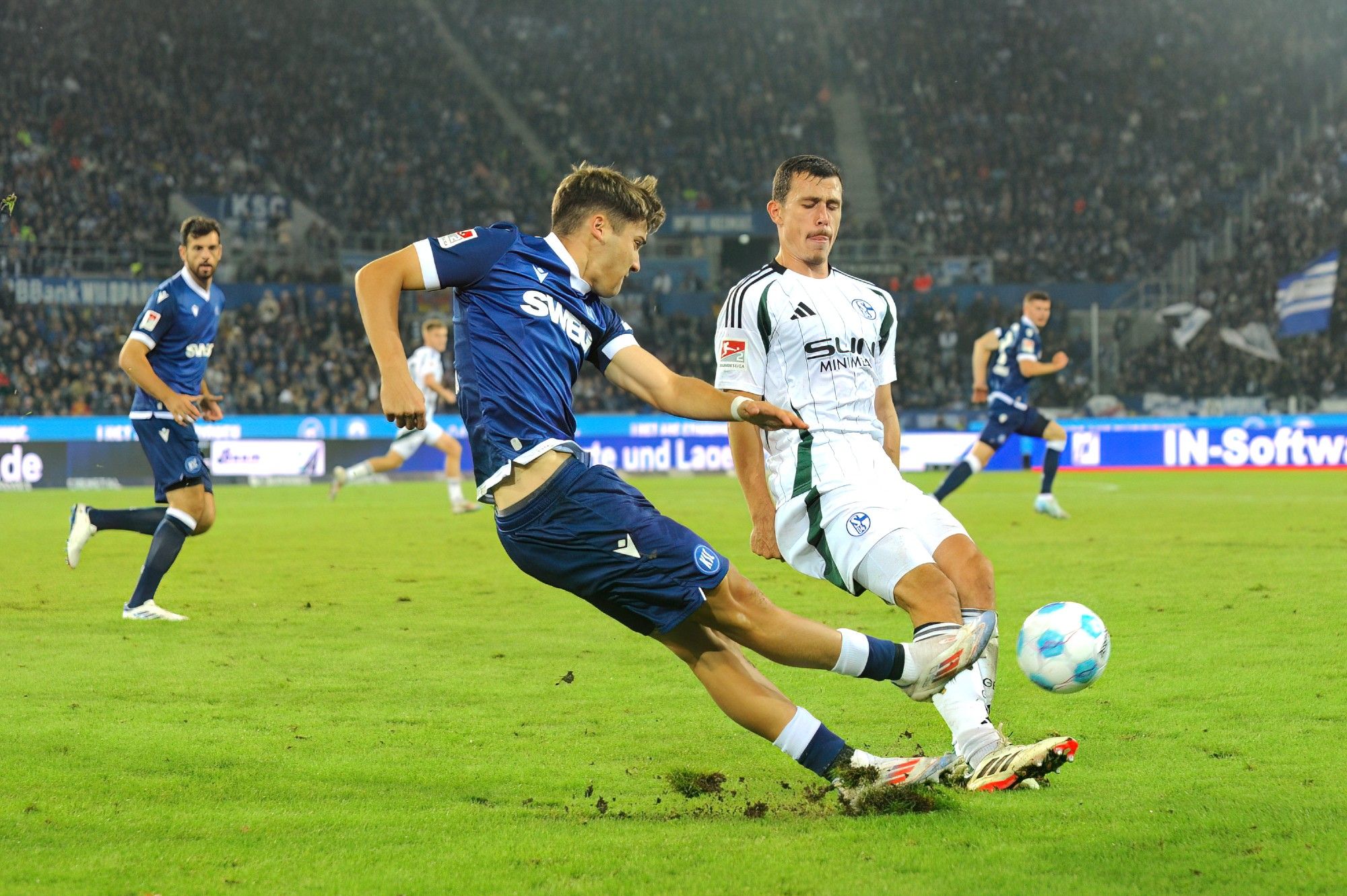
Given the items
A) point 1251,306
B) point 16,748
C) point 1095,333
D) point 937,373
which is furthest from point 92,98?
point 16,748

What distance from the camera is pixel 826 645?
4117 mm

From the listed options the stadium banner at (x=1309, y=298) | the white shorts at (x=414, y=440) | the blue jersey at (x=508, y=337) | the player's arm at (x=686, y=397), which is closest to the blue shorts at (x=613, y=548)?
the blue jersey at (x=508, y=337)

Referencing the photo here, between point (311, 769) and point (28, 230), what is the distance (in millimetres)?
31208

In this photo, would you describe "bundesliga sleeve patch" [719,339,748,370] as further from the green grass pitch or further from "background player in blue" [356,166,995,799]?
the green grass pitch

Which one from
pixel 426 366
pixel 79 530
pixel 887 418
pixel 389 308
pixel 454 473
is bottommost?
pixel 454 473

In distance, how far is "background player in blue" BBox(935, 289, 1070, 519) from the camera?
48.3 feet

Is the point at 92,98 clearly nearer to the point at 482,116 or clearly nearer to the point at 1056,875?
the point at 482,116

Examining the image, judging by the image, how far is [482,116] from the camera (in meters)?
40.3

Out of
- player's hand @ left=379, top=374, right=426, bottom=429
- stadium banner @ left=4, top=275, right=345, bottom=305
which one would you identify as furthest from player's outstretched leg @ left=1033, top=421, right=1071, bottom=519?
stadium banner @ left=4, top=275, right=345, bottom=305

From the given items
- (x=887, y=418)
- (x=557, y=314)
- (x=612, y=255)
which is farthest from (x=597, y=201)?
(x=887, y=418)

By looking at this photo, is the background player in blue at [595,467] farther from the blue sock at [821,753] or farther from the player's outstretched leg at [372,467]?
the player's outstretched leg at [372,467]

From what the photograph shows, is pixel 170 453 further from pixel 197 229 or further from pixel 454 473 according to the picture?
pixel 454 473

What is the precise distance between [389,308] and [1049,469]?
12.7 metres

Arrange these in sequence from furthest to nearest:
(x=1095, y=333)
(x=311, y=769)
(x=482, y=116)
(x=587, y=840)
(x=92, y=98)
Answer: (x=482, y=116)
(x=92, y=98)
(x=1095, y=333)
(x=311, y=769)
(x=587, y=840)
